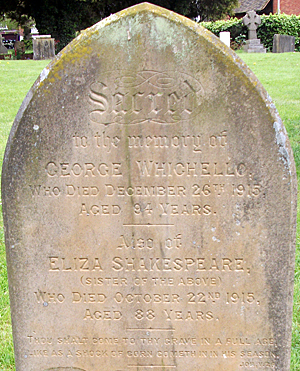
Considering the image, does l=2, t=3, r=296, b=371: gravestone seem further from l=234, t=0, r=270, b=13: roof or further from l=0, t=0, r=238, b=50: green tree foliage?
l=234, t=0, r=270, b=13: roof

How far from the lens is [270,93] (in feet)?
37.1

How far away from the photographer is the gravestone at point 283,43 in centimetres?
2202

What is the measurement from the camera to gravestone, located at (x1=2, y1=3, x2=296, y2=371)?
230 cm

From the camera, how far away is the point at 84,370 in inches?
109

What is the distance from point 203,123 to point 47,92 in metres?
0.86

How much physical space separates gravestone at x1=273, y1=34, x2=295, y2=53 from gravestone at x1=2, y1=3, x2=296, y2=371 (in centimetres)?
2166

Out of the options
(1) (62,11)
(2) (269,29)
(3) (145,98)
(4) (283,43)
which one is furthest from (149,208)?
(1) (62,11)

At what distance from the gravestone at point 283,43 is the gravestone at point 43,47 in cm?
1113

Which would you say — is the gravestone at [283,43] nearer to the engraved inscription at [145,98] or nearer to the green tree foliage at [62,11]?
the green tree foliage at [62,11]

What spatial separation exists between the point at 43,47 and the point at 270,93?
12.9 meters

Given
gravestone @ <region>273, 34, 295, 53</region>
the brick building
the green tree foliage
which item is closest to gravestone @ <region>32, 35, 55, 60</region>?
the green tree foliage

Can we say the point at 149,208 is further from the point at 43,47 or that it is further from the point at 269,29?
the point at 269,29

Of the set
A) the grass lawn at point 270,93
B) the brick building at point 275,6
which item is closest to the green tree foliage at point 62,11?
the grass lawn at point 270,93

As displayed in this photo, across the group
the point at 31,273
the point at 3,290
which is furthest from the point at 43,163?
the point at 3,290
